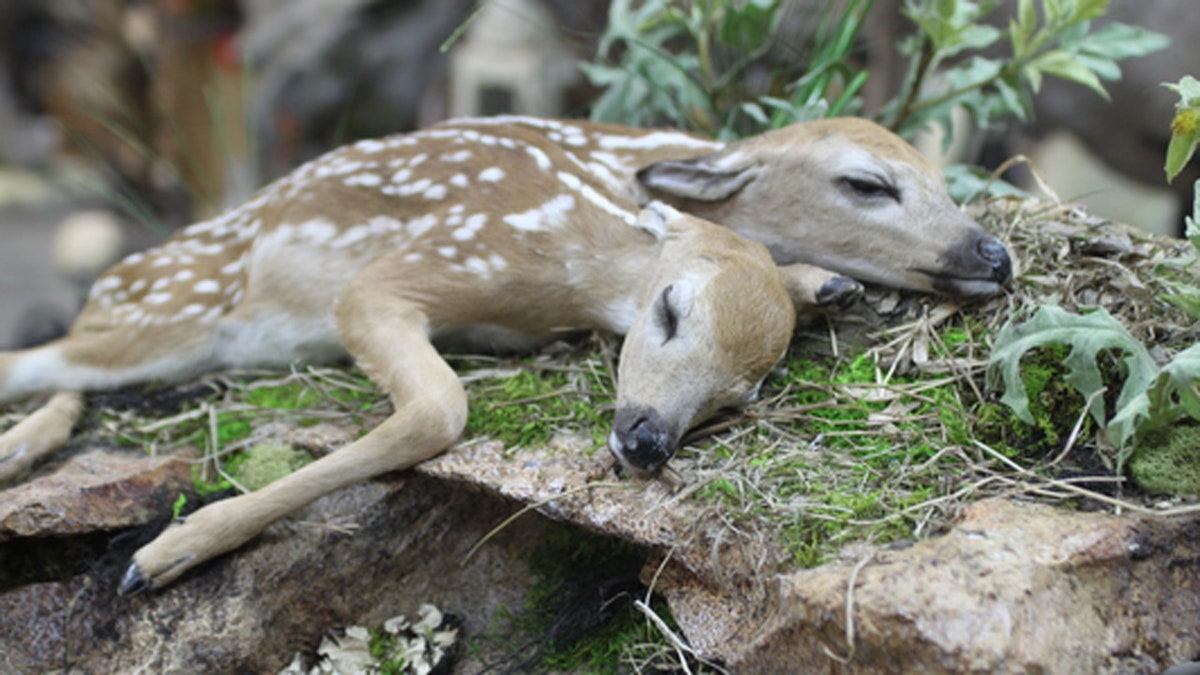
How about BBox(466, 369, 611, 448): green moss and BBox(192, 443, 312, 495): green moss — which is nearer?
BBox(466, 369, 611, 448): green moss

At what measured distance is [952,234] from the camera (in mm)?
2555

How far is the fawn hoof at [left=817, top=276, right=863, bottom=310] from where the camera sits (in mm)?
2453

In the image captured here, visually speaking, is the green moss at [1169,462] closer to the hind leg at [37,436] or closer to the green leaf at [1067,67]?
the green leaf at [1067,67]

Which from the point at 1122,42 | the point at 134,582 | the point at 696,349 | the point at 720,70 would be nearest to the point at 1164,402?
the point at 696,349

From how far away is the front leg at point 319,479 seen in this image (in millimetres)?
Result: 2277

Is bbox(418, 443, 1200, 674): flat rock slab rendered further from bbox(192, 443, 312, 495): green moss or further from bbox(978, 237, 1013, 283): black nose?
bbox(192, 443, 312, 495): green moss

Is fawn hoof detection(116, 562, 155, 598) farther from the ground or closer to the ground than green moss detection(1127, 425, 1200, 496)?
closer to the ground

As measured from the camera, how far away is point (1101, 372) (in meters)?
2.13

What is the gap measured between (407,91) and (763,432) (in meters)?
6.29

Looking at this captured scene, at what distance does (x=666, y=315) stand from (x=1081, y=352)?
0.89m

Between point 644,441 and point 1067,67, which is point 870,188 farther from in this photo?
point 644,441

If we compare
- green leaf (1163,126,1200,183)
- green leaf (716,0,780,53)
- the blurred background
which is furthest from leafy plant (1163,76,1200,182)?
the blurred background

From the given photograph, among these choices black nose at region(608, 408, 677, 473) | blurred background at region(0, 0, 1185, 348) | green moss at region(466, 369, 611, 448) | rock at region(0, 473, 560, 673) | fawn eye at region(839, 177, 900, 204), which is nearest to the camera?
black nose at region(608, 408, 677, 473)

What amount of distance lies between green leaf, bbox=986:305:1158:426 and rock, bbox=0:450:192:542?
2037 mm
